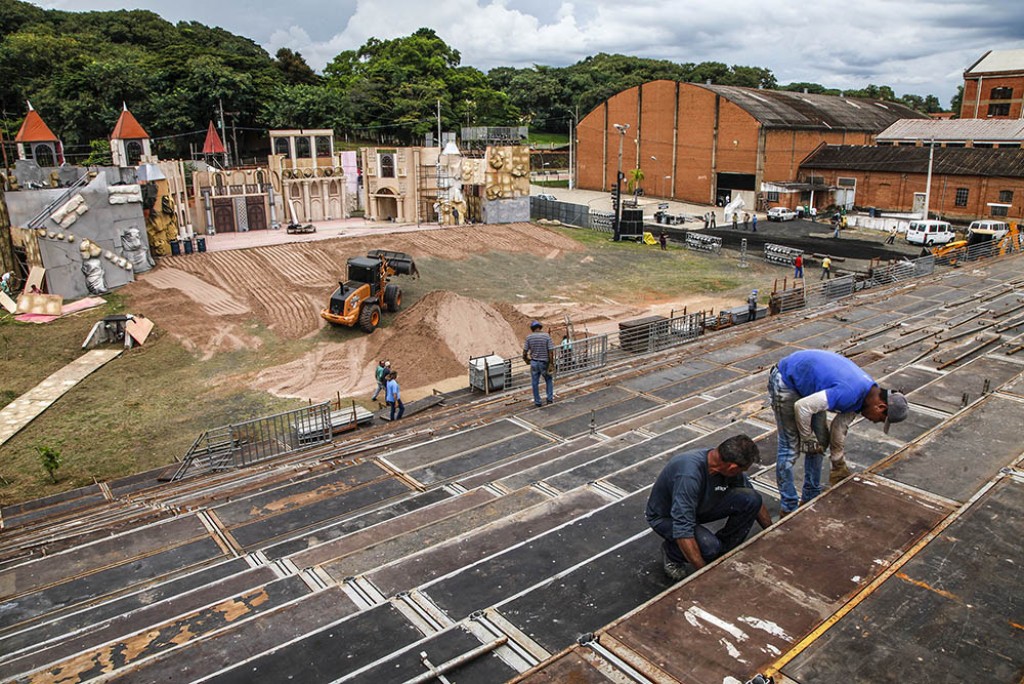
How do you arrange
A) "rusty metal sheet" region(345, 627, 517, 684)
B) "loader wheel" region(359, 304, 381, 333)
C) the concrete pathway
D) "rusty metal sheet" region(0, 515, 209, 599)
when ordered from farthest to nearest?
"loader wheel" region(359, 304, 381, 333), the concrete pathway, "rusty metal sheet" region(0, 515, 209, 599), "rusty metal sheet" region(345, 627, 517, 684)

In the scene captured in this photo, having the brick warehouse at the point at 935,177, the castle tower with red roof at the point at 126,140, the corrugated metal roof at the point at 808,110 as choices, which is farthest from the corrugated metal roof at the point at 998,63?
the castle tower with red roof at the point at 126,140

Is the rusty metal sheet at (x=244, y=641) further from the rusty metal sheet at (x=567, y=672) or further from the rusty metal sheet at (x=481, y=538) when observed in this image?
the rusty metal sheet at (x=567, y=672)

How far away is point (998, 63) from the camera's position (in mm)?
77125

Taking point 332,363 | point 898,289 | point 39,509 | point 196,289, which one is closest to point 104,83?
point 196,289

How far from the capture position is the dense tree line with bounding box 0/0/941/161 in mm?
63125

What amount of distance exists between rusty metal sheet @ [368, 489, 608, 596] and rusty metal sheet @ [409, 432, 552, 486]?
2398 millimetres

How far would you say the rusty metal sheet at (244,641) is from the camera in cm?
673

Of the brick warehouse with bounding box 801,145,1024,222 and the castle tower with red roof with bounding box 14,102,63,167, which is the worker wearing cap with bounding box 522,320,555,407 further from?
the brick warehouse with bounding box 801,145,1024,222

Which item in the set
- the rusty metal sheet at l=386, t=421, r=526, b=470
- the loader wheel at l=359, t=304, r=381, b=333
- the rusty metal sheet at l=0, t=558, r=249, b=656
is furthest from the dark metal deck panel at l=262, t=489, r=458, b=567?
the loader wheel at l=359, t=304, r=381, b=333

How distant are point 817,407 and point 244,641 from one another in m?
6.37

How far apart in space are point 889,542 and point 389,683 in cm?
493

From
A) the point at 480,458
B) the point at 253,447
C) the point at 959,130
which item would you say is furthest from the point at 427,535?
the point at 959,130

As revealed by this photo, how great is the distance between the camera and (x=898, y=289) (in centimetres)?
2950

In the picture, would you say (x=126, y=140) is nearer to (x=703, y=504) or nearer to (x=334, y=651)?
(x=334, y=651)
